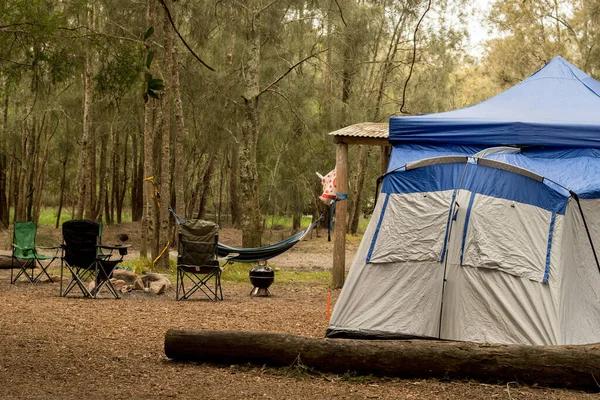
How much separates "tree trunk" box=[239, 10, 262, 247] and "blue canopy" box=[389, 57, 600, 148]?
5845mm

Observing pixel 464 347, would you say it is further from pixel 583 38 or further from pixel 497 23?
pixel 497 23

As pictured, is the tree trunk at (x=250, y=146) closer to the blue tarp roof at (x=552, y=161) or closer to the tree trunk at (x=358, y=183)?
the blue tarp roof at (x=552, y=161)

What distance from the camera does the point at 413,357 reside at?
4.65 m

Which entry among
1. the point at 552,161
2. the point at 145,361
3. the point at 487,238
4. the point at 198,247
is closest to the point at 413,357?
the point at 487,238

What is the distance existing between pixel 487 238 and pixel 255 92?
7.43 m

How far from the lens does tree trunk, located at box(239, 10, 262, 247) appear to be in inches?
500

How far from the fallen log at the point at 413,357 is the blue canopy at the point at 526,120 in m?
2.04

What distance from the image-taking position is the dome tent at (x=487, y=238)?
5.59 metres

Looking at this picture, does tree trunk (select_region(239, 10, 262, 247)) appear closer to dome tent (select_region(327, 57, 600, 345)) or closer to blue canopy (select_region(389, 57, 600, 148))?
blue canopy (select_region(389, 57, 600, 148))

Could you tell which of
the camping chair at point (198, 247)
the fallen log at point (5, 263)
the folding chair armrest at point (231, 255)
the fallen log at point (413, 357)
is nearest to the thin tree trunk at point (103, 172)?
the fallen log at point (5, 263)

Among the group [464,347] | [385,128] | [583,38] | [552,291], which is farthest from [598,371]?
[583,38]

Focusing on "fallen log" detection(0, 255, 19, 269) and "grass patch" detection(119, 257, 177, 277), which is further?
"fallen log" detection(0, 255, 19, 269)

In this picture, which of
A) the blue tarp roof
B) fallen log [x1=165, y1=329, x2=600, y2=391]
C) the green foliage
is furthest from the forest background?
fallen log [x1=165, y1=329, x2=600, y2=391]

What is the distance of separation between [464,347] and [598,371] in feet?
2.31
